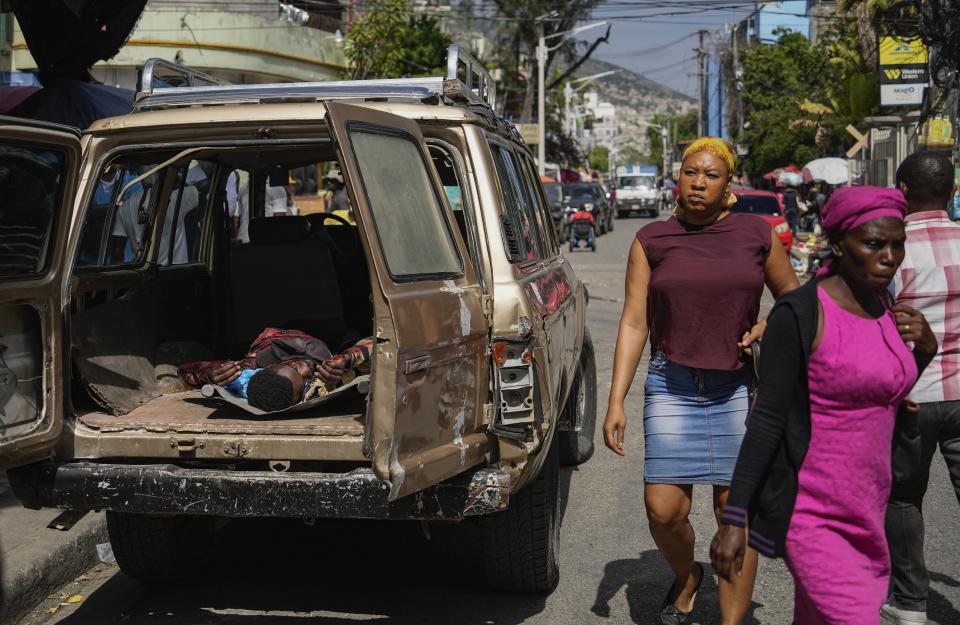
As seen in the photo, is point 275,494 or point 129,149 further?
point 129,149

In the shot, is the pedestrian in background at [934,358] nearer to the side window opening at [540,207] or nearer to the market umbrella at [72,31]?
the side window opening at [540,207]

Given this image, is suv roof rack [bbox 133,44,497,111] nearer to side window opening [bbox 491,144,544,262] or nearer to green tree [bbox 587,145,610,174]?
side window opening [bbox 491,144,544,262]

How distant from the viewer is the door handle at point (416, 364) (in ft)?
12.5

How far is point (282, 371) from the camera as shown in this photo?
187 inches

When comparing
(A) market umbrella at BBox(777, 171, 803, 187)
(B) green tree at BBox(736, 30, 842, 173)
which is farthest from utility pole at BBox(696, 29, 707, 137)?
(A) market umbrella at BBox(777, 171, 803, 187)

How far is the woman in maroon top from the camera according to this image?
4137 millimetres

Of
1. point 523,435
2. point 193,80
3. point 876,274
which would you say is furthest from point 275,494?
point 193,80

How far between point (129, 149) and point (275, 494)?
5.59 feet

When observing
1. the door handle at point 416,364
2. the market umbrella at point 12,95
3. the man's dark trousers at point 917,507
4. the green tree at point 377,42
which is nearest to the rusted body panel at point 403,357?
the door handle at point 416,364

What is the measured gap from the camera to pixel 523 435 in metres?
4.25

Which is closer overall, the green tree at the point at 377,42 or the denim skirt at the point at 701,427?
the denim skirt at the point at 701,427

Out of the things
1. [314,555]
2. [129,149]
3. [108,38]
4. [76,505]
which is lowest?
[314,555]

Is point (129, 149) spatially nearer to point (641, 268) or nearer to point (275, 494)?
point (275, 494)

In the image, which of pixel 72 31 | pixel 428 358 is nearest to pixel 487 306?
pixel 428 358
